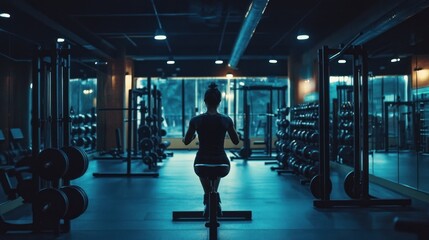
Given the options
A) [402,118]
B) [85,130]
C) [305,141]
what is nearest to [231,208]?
[305,141]

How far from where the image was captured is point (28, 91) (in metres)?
5.33

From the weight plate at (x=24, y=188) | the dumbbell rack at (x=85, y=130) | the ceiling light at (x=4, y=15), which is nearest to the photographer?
the weight plate at (x=24, y=188)

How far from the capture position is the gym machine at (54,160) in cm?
322

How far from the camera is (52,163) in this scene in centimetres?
322

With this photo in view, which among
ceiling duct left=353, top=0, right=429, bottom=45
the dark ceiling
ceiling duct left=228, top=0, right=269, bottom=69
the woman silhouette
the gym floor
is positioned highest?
the dark ceiling

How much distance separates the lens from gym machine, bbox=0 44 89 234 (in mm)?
3221

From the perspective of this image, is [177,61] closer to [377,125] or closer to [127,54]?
[127,54]

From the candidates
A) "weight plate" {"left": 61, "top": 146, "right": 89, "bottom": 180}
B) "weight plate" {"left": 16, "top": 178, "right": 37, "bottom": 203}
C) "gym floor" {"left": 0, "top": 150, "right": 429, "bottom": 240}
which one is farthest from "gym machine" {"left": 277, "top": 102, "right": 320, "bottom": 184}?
"weight plate" {"left": 16, "top": 178, "right": 37, "bottom": 203}

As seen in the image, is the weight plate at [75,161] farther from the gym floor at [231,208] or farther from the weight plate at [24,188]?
the weight plate at [24,188]

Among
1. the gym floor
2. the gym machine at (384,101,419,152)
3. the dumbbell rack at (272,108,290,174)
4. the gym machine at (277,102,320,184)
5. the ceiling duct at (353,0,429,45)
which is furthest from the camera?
the dumbbell rack at (272,108,290,174)

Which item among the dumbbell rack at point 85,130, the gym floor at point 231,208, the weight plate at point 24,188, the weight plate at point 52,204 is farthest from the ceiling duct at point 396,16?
the dumbbell rack at point 85,130

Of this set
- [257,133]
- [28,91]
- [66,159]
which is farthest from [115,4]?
[257,133]

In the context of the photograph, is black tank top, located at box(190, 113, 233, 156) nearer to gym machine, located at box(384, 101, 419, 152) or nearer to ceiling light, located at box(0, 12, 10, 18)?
gym machine, located at box(384, 101, 419, 152)

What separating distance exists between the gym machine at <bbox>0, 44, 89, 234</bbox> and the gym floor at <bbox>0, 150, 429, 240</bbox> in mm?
141
